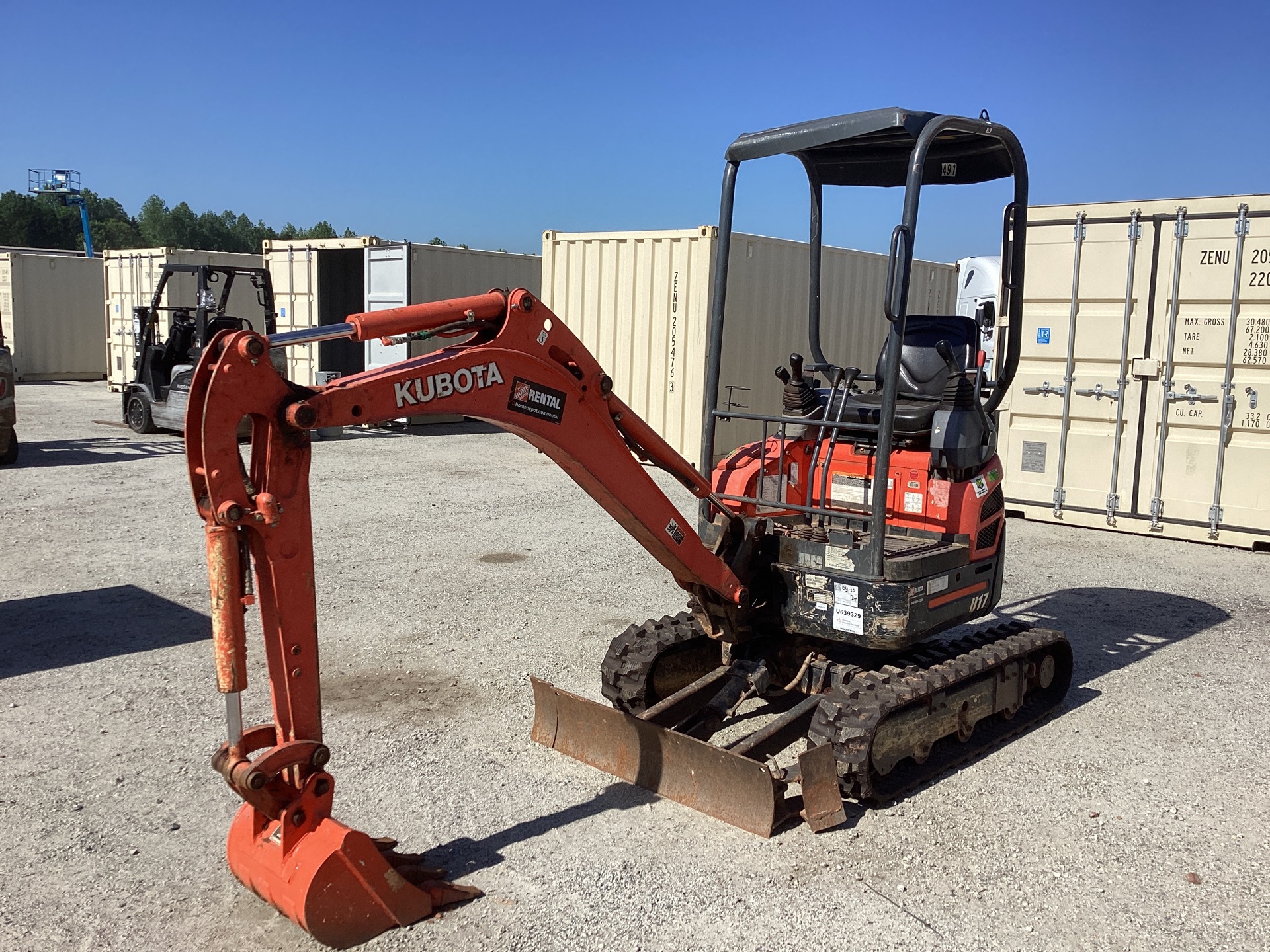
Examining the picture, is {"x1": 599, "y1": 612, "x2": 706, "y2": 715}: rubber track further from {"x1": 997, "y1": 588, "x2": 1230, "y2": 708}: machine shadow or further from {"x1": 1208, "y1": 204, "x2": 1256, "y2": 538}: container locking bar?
{"x1": 1208, "y1": 204, "x2": 1256, "y2": 538}: container locking bar

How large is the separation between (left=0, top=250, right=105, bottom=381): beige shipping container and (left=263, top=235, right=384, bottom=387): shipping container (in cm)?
803

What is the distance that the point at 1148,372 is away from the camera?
10469 millimetres

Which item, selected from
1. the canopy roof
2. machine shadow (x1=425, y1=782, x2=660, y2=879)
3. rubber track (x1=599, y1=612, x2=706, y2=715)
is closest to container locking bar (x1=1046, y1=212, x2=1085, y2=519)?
the canopy roof

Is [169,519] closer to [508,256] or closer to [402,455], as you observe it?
[402,455]

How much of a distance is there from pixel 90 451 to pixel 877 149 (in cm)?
1230

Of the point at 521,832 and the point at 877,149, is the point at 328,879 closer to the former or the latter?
the point at 521,832

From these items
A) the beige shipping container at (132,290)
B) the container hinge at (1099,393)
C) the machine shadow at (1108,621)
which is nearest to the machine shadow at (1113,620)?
the machine shadow at (1108,621)

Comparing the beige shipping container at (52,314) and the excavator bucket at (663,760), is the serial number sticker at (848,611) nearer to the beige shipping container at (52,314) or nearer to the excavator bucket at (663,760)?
the excavator bucket at (663,760)

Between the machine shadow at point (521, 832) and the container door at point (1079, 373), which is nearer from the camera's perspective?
the machine shadow at point (521, 832)

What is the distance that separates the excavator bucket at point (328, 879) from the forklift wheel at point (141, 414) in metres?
13.8

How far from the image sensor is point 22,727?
5.28 meters

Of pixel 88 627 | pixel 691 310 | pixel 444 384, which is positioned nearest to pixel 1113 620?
pixel 444 384

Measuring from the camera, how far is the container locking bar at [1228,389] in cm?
991

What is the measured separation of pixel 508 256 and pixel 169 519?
10.4m
